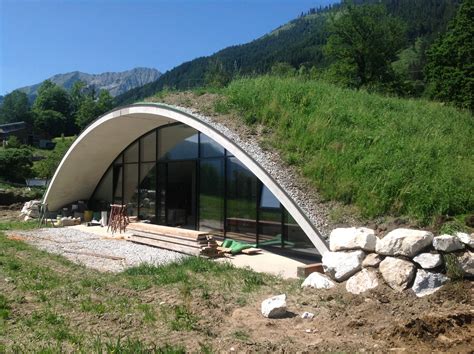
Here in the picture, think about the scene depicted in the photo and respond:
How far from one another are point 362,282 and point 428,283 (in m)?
0.84

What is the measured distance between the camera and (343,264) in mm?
6219

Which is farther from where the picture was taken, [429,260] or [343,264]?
[343,264]

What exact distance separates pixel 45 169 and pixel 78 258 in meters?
23.5

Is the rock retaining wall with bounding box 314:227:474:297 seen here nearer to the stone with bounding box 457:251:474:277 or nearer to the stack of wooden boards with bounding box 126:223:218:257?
the stone with bounding box 457:251:474:277

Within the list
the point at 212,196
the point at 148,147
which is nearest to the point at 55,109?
the point at 148,147

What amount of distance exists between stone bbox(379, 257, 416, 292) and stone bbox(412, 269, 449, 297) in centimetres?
12

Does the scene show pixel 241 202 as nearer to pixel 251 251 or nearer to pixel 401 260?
pixel 251 251

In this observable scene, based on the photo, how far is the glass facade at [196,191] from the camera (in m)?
10.6

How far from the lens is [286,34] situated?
7411 inches

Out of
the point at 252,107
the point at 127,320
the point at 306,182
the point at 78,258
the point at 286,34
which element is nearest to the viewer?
the point at 127,320

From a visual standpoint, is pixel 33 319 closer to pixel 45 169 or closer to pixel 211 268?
pixel 211 268

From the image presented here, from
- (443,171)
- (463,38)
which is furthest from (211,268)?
(463,38)

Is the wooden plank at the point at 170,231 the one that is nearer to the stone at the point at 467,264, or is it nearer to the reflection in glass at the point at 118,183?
the reflection in glass at the point at 118,183

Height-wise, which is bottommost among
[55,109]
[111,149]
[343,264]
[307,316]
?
[307,316]
